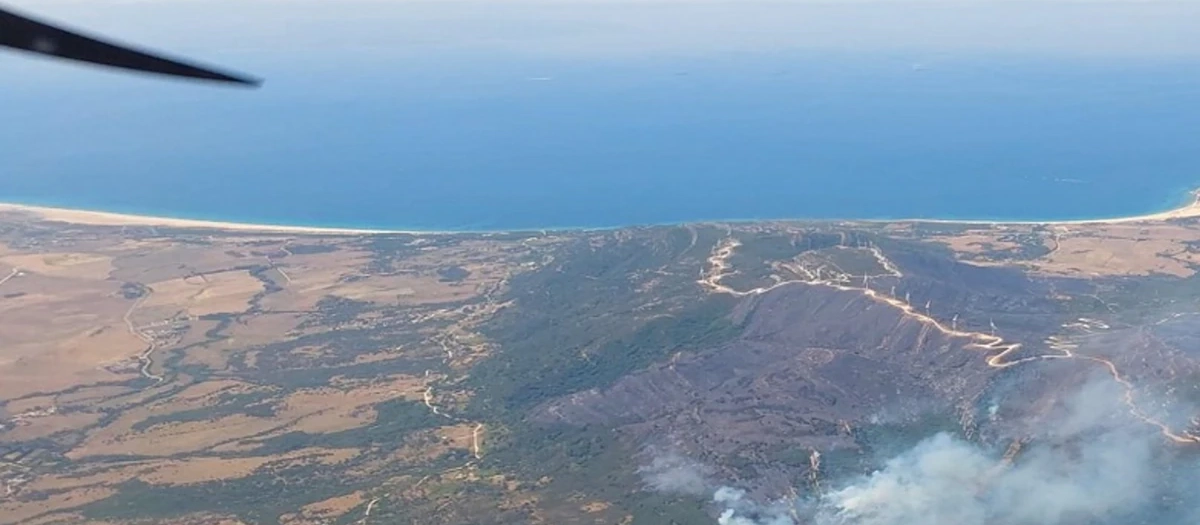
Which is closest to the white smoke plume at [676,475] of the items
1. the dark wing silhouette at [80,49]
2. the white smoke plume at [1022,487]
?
the white smoke plume at [1022,487]

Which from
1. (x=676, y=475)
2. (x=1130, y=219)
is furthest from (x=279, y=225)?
(x=1130, y=219)

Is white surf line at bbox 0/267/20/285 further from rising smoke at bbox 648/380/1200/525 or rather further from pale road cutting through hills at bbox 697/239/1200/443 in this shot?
rising smoke at bbox 648/380/1200/525

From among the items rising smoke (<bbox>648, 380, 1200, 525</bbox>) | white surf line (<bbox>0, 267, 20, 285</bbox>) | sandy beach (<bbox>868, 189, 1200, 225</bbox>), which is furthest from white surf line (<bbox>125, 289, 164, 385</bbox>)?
sandy beach (<bbox>868, 189, 1200, 225</bbox>)

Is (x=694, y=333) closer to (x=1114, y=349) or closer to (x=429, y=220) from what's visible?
(x=1114, y=349)

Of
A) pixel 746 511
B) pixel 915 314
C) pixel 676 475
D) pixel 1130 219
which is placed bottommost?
pixel 746 511

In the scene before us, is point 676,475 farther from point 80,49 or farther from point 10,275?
point 10,275

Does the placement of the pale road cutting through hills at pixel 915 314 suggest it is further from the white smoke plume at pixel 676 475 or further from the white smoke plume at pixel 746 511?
the white smoke plume at pixel 676 475
